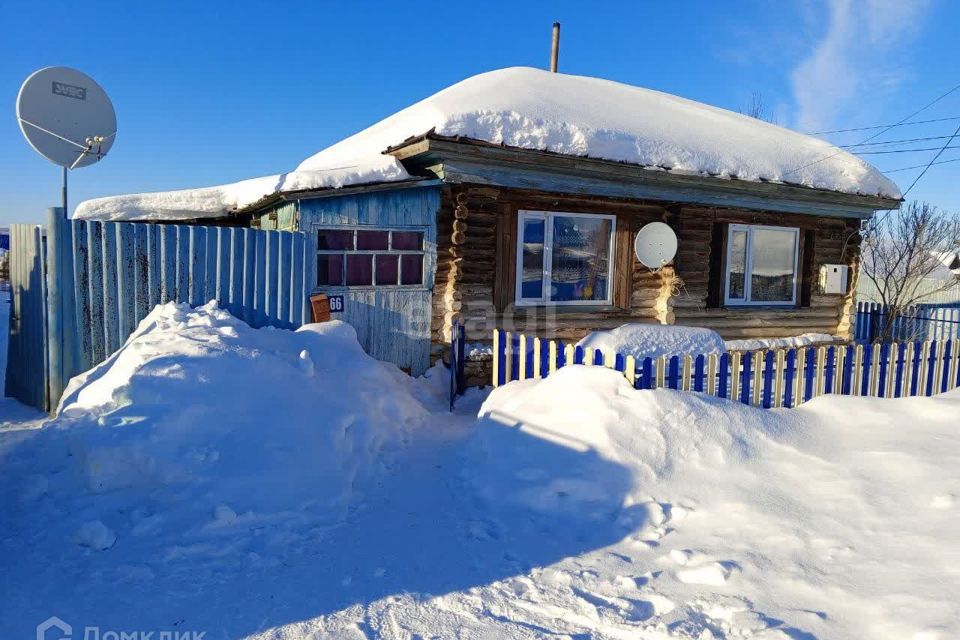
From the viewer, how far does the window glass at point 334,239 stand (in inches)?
305

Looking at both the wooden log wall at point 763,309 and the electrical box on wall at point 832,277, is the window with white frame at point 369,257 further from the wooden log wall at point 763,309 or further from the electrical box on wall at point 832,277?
the electrical box on wall at point 832,277

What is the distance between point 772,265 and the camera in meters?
11.3

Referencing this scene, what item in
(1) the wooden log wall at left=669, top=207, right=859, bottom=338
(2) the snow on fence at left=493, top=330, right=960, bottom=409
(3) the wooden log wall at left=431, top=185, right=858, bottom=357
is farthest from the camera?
(1) the wooden log wall at left=669, top=207, right=859, bottom=338

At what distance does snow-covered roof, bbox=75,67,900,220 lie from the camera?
7.92 m

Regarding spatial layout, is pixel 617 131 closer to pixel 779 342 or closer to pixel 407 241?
pixel 407 241

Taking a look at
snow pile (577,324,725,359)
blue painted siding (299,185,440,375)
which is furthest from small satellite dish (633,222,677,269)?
blue painted siding (299,185,440,375)

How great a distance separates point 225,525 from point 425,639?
6.03 feet

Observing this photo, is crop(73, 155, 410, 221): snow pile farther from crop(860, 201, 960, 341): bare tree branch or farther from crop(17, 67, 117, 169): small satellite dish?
crop(860, 201, 960, 341): bare tree branch

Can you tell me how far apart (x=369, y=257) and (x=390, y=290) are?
529 mm

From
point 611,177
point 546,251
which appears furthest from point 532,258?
point 611,177

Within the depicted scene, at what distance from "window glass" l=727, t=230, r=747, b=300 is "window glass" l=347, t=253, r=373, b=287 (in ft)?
21.9

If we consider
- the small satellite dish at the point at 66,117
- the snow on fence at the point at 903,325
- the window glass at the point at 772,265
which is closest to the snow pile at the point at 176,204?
the small satellite dish at the point at 66,117

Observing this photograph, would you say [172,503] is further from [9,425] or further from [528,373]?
[528,373]

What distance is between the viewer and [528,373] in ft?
21.8
